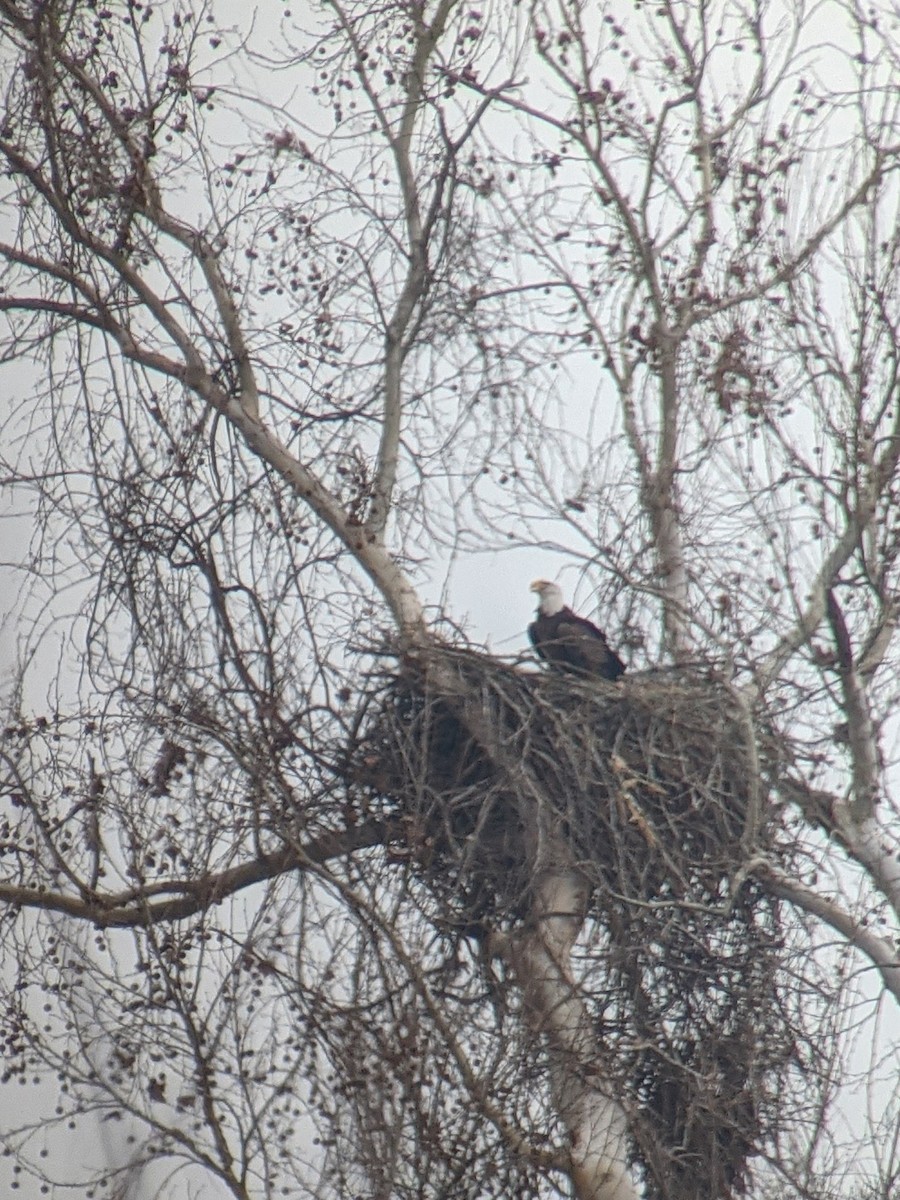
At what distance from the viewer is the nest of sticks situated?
4203mm

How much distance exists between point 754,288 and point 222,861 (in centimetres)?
257

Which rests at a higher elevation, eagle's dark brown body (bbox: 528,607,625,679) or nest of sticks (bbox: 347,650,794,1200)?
eagle's dark brown body (bbox: 528,607,625,679)

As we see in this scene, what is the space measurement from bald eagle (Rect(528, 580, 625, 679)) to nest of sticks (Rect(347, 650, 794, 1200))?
0.35 m

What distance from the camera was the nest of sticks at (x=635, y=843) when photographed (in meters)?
4.20

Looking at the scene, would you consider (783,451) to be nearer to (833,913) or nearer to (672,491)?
(672,491)

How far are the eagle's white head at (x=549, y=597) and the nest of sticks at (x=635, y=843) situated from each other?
3.52ft

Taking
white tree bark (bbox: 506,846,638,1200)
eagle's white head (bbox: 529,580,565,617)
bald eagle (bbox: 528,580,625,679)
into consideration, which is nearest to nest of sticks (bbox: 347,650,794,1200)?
white tree bark (bbox: 506,846,638,1200)

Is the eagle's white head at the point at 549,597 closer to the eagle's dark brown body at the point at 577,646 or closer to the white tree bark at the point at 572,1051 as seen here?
the eagle's dark brown body at the point at 577,646

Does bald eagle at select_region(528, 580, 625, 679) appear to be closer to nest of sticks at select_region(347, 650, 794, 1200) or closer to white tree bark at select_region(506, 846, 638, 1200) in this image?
nest of sticks at select_region(347, 650, 794, 1200)

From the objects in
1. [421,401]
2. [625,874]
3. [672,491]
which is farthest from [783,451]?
[625,874]

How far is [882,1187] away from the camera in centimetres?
460

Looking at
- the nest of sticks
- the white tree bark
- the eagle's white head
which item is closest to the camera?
the white tree bark

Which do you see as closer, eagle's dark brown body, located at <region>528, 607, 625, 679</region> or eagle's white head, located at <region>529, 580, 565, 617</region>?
eagle's dark brown body, located at <region>528, 607, 625, 679</region>

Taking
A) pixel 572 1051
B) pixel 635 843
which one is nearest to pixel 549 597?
pixel 635 843
